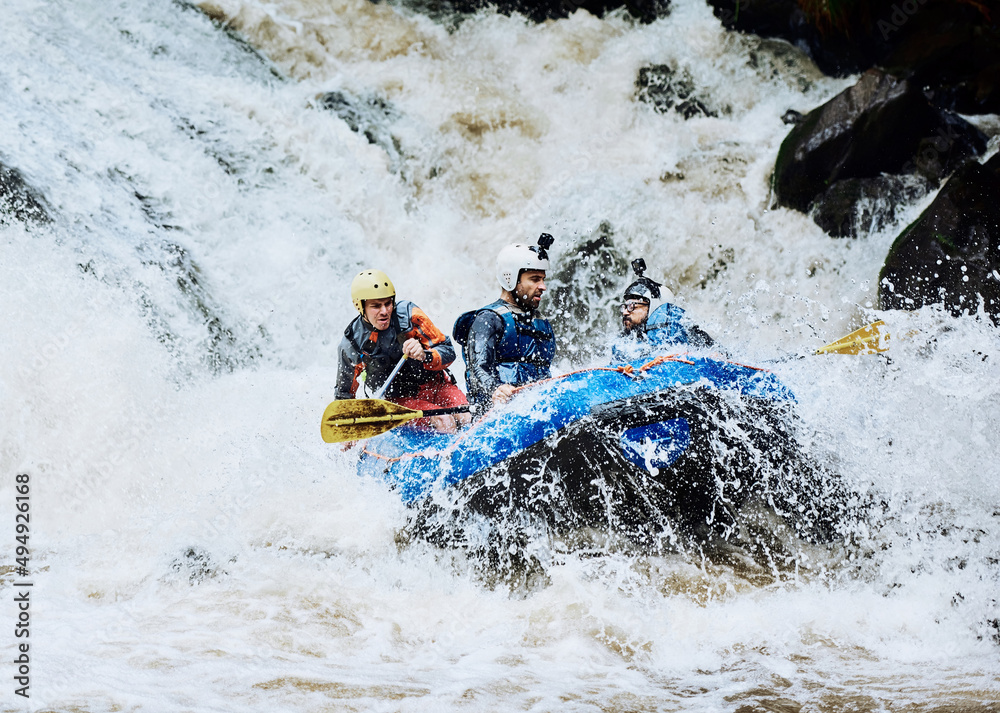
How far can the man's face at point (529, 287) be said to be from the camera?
4113mm

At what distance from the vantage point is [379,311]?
4.24 m

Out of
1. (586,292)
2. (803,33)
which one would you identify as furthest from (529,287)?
(803,33)

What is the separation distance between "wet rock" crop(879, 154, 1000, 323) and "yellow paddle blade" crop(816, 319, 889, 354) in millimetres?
2574

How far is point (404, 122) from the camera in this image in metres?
8.60

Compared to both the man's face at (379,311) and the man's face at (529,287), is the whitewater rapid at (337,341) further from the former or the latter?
the man's face at (529,287)

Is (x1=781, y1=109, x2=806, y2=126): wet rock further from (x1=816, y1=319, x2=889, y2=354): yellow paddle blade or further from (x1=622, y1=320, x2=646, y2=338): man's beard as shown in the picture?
(x1=816, y1=319, x2=889, y2=354): yellow paddle blade

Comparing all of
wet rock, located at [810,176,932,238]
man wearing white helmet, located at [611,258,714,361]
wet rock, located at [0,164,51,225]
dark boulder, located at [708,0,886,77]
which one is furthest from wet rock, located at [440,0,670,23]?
man wearing white helmet, located at [611,258,714,361]

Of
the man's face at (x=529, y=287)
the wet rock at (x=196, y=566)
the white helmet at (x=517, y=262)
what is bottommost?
the wet rock at (x=196, y=566)

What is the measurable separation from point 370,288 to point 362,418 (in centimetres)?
69

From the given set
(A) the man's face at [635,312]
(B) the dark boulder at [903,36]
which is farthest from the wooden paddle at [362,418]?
(B) the dark boulder at [903,36]

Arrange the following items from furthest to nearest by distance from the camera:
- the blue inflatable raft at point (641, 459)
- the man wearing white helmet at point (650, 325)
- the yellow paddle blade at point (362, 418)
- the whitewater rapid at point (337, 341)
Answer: the man wearing white helmet at point (650, 325), the yellow paddle blade at point (362, 418), the blue inflatable raft at point (641, 459), the whitewater rapid at point (337, 341)

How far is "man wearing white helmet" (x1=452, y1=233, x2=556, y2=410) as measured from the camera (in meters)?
4.02

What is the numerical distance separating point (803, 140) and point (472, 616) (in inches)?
236

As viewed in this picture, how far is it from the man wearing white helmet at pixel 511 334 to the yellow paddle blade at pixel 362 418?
0.42 metres
